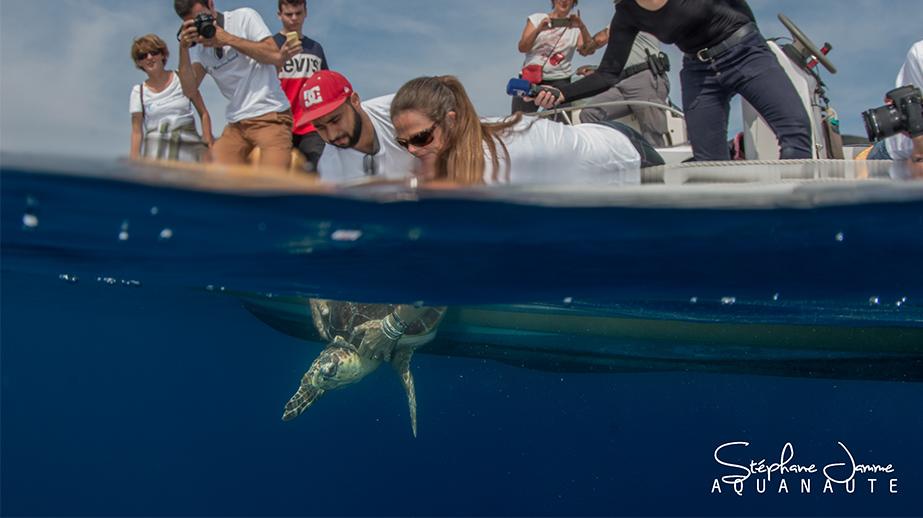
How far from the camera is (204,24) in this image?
3.88 m

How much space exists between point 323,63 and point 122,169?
63.6 inches

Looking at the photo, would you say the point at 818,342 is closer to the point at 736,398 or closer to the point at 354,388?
the point at 736,398

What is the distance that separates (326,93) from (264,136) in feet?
3.77

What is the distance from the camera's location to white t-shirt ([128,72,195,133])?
4.16 meters

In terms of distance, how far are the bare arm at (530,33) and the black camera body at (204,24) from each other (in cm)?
244

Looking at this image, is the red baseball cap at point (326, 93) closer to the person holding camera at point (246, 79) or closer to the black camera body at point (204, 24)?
the person holding camera at point (246, 79)

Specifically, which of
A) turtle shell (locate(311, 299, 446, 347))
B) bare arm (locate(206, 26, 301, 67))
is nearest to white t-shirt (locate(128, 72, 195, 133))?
bare arm (locate(206, 26, 301, 67))

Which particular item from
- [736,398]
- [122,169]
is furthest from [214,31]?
[736,398]

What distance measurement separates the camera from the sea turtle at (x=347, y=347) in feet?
21.3

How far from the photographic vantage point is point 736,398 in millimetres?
9836

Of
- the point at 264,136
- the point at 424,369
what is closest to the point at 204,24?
the point at 264,136

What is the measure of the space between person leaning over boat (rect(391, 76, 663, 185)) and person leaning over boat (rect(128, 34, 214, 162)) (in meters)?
1.57
